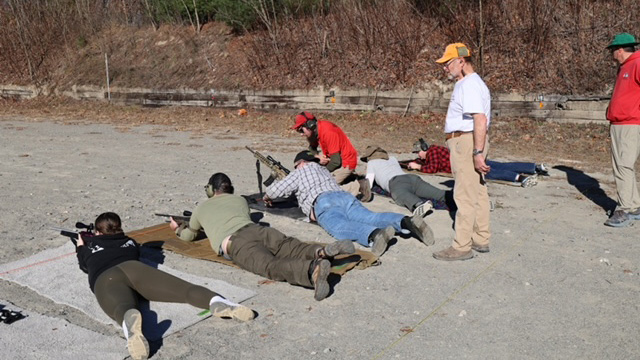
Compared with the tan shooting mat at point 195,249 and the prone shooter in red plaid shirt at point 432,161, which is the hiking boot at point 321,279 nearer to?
the tan shooting mat at point 195,249

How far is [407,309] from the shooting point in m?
4.91

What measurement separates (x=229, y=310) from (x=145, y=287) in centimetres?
Answer: 73

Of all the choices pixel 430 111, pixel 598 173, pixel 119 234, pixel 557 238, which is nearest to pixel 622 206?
pixel 557 238

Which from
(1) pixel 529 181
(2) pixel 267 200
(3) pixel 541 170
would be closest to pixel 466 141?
(2) pixel 267 200

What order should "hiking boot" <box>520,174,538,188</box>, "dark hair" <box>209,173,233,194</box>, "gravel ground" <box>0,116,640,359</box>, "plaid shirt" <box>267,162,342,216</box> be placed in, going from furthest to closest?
"hiking boot" <box>520,174,538,188</box> < "plaid shirt" <box>267,162,342,216</box> < "dark hair" <box>209,173,233,194</box> < "gravel ground" <box>0,116,640,359</box>

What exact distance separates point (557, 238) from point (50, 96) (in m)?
26.9

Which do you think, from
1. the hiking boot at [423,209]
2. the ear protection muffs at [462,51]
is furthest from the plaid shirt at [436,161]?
the ear protection muffs at [462,51]

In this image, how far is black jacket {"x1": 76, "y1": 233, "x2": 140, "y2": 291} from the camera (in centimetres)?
494

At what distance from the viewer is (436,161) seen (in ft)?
33.2

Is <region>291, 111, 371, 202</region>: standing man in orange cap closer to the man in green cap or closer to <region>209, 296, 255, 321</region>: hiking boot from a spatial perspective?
the man in green cap

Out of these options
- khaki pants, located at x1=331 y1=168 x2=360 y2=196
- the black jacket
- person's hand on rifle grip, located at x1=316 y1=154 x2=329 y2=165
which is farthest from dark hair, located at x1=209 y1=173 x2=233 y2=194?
person's hand on rifle grip, located at x1=316 y1=154 x2=329 y2=165

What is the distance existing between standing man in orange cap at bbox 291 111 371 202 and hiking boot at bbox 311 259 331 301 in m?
3.55

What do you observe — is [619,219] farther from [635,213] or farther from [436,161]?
[436,161]

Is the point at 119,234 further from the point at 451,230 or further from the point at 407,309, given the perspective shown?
the point at 451,230
